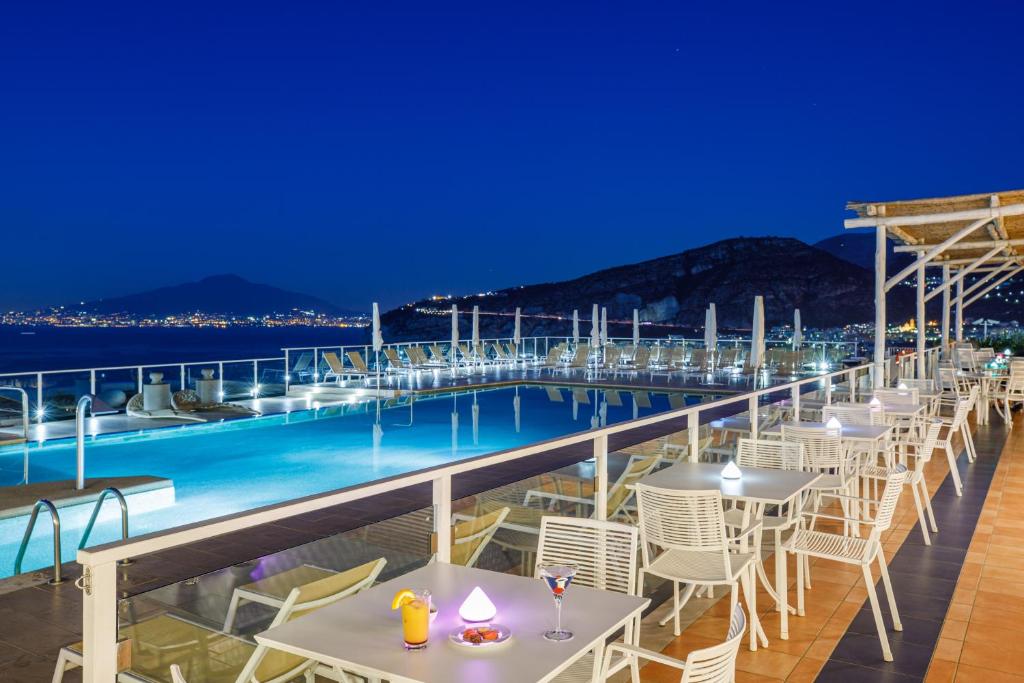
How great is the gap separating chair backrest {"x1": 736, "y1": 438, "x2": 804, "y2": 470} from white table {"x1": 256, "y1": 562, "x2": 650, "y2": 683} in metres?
2.99

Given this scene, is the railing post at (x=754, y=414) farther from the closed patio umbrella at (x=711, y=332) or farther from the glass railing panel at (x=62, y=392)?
the closed patio umbrella at (x=711, y=332)

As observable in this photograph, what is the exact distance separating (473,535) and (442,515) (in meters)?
0.24

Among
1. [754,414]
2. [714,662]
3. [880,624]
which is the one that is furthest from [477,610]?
[754,414]

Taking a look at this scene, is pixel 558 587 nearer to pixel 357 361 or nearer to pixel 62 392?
pixel 62 392

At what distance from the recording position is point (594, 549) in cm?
284

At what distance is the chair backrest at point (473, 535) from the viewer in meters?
2.74

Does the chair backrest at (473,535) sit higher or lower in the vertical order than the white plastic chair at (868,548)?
higher

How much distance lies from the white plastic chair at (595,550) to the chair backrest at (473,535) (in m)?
0.19

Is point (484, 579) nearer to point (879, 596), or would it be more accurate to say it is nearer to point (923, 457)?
point (879, 596)

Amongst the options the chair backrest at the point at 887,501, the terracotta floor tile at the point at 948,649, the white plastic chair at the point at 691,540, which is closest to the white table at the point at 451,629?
the white plastic chair at the point at 691,540

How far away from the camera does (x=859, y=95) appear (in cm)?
3844

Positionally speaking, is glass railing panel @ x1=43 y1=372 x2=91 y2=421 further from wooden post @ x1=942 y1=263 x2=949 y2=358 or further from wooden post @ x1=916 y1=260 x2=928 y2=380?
wooden post @ x1=942 y1=263 x2=949 y2=358

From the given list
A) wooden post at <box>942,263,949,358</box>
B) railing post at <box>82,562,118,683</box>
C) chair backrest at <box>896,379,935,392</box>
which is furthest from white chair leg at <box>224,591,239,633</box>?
wooden post at <box>942,263,949,358</box>

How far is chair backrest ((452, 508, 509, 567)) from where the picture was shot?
2736 millimetres
